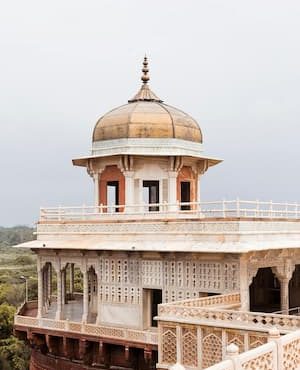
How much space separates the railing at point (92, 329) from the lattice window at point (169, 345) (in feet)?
7.52

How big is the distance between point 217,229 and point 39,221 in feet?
21.8

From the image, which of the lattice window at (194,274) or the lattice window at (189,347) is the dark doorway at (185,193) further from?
the lattice window at (189,347)

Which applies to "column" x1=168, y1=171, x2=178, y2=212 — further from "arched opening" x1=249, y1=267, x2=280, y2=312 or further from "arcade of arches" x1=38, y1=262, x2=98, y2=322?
"arched opening" x1=249, y1=267, x2=280, y2=312

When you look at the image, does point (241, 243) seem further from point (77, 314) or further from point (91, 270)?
point (77, 314)

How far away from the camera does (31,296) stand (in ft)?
152

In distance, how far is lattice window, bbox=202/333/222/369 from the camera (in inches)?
473

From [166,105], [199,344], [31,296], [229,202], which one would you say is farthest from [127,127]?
[31,296]

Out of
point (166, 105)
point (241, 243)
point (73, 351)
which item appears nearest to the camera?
point (241, 243)

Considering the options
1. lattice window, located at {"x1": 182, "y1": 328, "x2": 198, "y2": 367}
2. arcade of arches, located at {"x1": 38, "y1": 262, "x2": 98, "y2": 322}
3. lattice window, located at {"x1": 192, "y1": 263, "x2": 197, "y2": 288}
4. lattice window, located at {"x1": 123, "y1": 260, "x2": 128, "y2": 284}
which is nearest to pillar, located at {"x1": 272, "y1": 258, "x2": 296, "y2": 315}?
lattice window, located at {"x1": 192, "y1": 263, "x2": 197, "y2": 288}

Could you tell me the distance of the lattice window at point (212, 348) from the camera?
12.0 m

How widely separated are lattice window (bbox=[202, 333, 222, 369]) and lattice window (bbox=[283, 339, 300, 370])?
3422 mm

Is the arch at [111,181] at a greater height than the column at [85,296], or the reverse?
the arch at [111,181]

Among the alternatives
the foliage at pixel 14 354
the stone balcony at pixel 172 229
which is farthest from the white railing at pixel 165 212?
the foliage at pixel 14 354

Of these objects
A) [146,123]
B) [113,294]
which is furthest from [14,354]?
[146,123]
